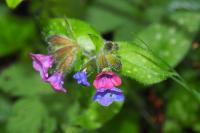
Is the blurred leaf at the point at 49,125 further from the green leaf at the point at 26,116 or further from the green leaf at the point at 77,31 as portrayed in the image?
the green leaf at the point at 77,31

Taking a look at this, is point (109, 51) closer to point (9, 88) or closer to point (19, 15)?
point (9, 88)

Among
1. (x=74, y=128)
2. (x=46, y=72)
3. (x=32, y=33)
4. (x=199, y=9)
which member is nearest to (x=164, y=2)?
(x=199, y=9)

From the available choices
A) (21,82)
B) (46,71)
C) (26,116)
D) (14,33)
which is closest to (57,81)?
(46,71)

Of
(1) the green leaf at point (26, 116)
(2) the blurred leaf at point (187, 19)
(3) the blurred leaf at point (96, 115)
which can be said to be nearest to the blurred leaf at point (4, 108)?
(1) the green leaf at point (26, 116)

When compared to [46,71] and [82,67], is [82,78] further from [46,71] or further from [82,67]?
[46,71]

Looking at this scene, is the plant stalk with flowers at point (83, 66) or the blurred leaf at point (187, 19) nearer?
the plant stalk with flowers at point (83, 66)

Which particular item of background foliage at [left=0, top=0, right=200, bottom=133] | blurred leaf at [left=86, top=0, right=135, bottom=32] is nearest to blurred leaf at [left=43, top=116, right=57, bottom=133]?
background foliage at [left=0, top=0, right=200, bottom=133]
